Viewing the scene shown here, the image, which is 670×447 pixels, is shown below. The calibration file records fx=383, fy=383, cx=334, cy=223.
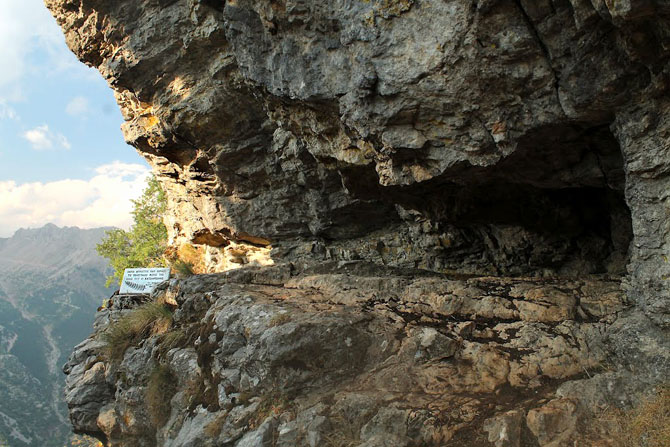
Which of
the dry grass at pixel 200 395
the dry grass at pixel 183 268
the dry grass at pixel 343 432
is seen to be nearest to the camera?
the dry grass at pixel 343 432

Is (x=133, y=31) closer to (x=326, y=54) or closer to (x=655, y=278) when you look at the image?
(x=326, y=54)

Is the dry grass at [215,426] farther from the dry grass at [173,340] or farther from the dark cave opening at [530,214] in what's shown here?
the dark cave opening at [530,214]

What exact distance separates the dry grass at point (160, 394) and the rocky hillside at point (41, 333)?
68683 mm

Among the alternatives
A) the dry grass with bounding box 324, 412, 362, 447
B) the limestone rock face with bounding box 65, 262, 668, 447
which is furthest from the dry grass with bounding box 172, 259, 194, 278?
the dry grass with bounding box 324, 412, 362, 447

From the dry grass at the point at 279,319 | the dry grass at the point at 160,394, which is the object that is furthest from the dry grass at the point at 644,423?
the dry grass at the point at 160,394

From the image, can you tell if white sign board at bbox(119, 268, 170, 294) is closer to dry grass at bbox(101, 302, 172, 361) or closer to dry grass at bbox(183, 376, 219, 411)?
dry grass at bbox(101, 302, 172, 361)

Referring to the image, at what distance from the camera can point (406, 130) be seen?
266 inches

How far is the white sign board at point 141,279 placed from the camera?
15312 millimetres

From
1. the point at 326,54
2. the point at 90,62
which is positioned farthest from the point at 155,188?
the point at 326,54

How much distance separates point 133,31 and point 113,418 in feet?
39.6

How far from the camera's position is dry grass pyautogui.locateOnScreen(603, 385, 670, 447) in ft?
12.6

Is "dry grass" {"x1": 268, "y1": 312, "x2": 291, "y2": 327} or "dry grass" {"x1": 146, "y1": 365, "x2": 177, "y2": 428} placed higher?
"dry grass" {"x1": 268, "y1": 312, "x2": 291, "y2": 327}

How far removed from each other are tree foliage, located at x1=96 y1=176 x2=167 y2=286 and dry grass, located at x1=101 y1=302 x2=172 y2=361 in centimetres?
2180

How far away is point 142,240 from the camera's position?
106ft
